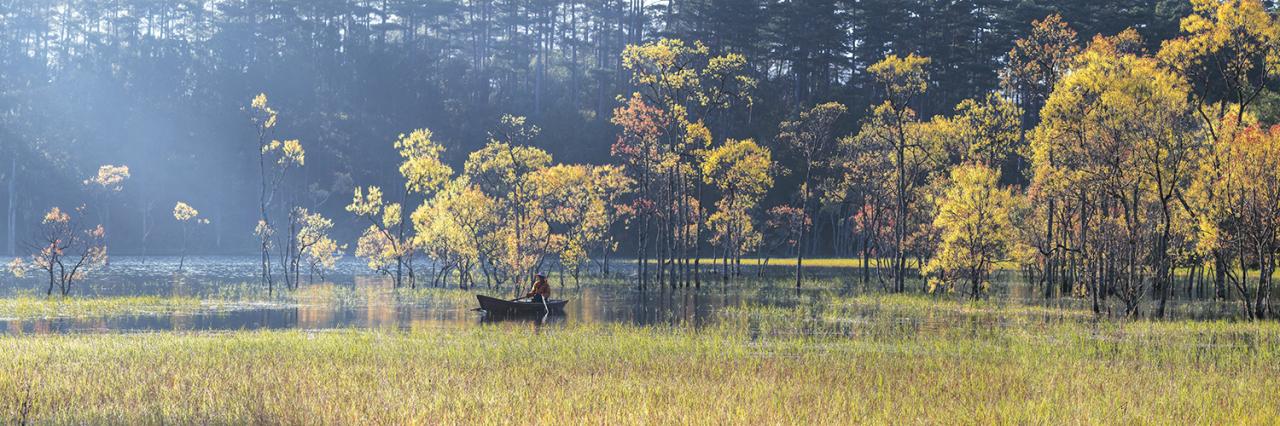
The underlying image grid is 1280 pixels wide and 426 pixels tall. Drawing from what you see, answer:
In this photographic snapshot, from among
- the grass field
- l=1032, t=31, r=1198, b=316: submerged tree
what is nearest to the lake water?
l=1032, t=31, r=1198, b=316: submerged tree

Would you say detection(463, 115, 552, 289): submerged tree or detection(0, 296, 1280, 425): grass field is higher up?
detection(463, 115, 552, 289): submerged tree

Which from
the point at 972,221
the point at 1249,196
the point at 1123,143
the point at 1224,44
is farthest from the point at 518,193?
the point at 1249,196

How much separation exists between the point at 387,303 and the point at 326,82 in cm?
10668

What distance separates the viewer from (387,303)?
160 ft

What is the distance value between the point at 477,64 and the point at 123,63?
47.3m

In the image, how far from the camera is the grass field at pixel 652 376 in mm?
16094

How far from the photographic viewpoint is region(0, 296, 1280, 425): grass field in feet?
52.8

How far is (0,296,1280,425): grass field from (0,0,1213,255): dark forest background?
94.6m

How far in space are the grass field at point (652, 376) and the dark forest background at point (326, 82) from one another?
94.6m

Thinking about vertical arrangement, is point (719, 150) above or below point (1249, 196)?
above

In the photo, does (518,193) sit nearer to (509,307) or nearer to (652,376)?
(509,307)

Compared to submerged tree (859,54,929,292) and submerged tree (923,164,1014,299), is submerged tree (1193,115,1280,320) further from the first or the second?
submerged tree (859,54,929,292)

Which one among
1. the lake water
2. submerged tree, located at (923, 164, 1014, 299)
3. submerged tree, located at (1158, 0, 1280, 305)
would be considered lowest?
the lake water

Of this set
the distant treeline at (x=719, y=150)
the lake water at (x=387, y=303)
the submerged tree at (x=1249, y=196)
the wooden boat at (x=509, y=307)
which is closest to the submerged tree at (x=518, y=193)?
the distant treeline at (x=719, y=150)
